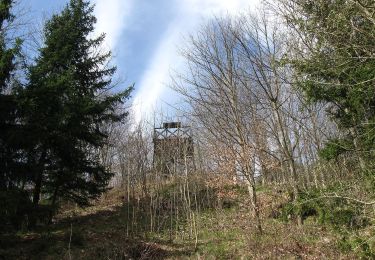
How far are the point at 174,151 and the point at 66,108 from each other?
5597 mm

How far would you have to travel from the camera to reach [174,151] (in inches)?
665

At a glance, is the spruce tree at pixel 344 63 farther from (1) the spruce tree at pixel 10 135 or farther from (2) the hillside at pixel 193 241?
(1) the spruce tree at pixel 10 135

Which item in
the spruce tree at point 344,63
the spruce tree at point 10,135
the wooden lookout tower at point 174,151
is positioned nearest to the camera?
the spruce tree at point 344,63

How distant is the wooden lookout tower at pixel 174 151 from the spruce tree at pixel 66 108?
104 inches

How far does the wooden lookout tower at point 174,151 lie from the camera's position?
54.8ft

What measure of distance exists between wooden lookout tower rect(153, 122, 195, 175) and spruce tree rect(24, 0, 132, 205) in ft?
8.68

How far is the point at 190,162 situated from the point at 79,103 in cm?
632

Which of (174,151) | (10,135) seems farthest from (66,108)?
(174,151)

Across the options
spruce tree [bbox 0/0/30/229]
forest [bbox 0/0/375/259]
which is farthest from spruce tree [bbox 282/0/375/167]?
spruce tree [bbox 0/0/30/229]

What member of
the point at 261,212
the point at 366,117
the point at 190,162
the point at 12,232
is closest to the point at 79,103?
the point at 12,232

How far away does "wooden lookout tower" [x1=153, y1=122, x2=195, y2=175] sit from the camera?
16698 mm

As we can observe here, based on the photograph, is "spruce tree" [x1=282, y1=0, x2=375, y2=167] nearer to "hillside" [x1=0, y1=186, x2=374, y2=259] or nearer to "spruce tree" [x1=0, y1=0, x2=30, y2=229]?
"hillside" [x1=0, y1=186, x2=374, y2=259]

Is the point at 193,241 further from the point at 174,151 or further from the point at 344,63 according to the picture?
the point at 344,63

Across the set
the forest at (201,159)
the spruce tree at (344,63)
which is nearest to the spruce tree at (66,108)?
the forest at (201,159)
